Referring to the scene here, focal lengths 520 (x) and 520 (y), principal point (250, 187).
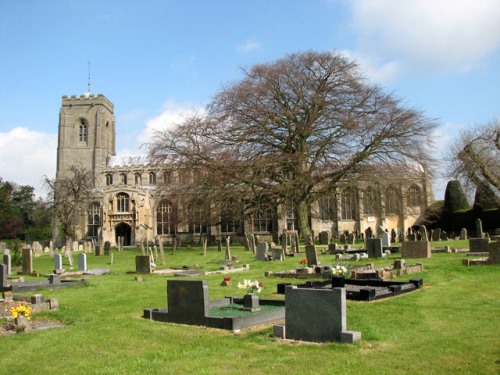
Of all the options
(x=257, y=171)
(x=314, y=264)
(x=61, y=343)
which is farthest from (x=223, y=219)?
(x=61, y=343)

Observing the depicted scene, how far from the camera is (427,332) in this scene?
7367 mm

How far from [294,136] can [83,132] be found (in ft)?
150

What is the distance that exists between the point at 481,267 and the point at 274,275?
19.8ft

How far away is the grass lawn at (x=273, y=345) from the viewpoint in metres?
5.91

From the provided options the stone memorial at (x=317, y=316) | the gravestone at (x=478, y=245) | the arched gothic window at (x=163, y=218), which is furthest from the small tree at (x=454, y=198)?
the stone memorial at (x=317, y=316)

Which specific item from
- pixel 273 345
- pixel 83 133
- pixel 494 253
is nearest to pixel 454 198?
pixel 494 253

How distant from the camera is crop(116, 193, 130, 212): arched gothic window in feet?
182

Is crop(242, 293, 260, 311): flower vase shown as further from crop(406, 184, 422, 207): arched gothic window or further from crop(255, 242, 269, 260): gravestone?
crop(406, 184, 422, 207): arched gothic window

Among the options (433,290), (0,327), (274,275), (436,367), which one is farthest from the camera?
(274,275)

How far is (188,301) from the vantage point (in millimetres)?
9008

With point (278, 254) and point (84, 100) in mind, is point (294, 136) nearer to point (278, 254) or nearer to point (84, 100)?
point (278, 254)

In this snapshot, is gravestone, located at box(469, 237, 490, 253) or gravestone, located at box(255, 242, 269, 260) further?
gravestone, located at box(255, 242, 269, 260)

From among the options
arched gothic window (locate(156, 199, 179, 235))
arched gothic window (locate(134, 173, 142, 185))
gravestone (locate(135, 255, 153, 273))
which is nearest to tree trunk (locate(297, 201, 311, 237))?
gravestone (locate(135, 255, 153, 273))

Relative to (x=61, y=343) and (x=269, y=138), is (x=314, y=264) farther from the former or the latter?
(x=269, y=138)
